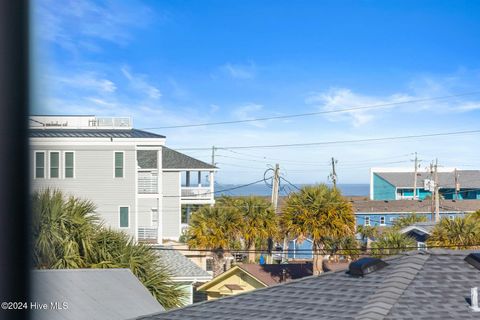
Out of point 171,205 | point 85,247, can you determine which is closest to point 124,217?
point 85,247

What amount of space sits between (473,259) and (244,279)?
66.9ft

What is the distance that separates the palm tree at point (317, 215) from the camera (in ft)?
103

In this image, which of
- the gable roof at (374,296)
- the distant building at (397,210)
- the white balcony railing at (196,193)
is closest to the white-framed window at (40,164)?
the white balcony railing at (196,193)

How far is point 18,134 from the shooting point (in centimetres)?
1599

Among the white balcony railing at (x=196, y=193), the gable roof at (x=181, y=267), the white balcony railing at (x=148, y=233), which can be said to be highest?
the white balcony railing at (x=196, y=193)

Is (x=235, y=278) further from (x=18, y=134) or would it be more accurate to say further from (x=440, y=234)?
(x=18, y=134)

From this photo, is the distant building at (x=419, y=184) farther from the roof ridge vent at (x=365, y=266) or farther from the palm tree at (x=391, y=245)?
the roof ridge vent at (x=365, y=266)

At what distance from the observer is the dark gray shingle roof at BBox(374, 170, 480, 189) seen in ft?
285

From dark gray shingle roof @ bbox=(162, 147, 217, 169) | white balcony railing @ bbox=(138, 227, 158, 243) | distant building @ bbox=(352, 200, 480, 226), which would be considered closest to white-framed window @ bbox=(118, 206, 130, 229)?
white balcony railing @ bbox=(138, 227, 158, 243)

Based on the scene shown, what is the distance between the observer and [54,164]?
28641 millimetres

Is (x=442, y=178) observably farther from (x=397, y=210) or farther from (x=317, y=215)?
(x=317, y=215)

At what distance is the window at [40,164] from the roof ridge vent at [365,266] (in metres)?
19.5

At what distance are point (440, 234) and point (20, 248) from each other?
20488mm

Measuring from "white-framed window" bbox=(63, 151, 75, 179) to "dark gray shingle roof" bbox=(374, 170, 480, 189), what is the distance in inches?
2496
